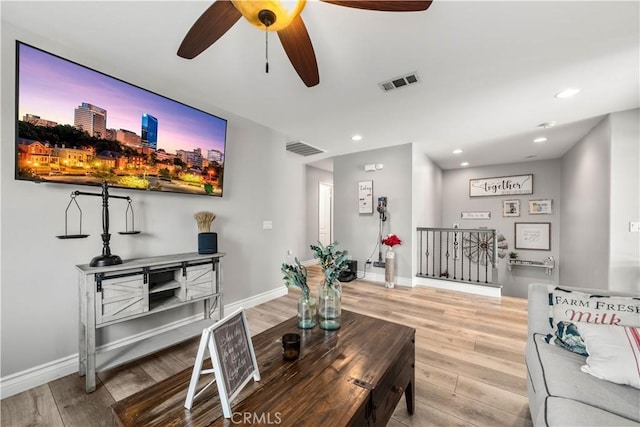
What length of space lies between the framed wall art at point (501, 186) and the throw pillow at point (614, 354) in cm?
555

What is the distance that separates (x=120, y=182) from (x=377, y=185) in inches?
152

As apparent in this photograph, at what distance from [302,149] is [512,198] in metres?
5.04

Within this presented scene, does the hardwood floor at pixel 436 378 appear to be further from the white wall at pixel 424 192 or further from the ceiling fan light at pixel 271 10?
the ceiling fan light at pixel 271 10

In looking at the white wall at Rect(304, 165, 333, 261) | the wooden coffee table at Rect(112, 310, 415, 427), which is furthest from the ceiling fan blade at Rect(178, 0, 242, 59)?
the white wall at Rect(304, 165, 333, 261)

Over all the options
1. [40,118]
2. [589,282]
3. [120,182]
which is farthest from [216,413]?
[589,282]

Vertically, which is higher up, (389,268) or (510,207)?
(510,207)

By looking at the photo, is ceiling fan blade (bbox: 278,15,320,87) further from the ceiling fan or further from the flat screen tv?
the flat screen tv

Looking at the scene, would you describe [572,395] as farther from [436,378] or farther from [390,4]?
[390,4]

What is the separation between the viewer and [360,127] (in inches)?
143

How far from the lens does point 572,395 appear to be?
Answer: 105 cm

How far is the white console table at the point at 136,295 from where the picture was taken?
177cm

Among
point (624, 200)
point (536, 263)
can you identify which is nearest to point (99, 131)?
point (624, 200)

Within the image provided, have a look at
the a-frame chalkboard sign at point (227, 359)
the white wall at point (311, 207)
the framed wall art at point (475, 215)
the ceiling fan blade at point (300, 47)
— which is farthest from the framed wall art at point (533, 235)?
the a-frame chalkboard sign at point (227, 359)

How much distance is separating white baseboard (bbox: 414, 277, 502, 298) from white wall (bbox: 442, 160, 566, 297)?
2301mm
